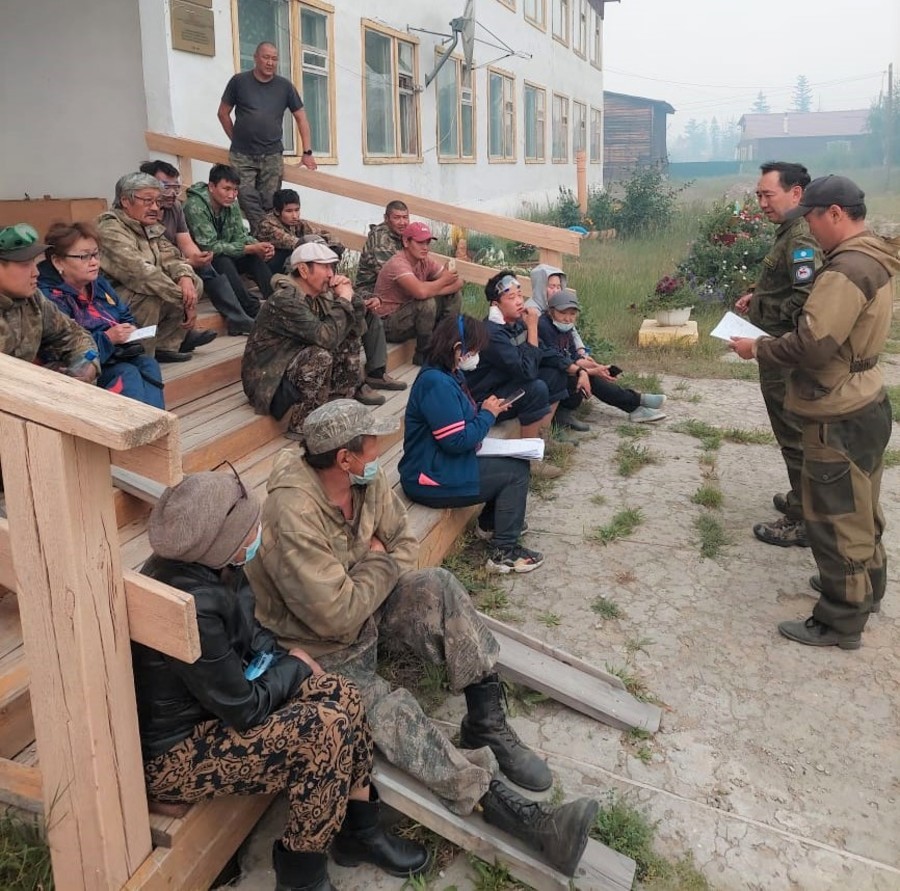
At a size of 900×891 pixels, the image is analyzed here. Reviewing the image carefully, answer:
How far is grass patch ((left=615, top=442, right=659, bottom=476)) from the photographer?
5.57 m

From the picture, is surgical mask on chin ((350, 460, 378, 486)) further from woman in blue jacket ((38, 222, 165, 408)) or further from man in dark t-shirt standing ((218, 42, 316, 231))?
man in dark t-shirt standing ((218, 42, 316, 231))

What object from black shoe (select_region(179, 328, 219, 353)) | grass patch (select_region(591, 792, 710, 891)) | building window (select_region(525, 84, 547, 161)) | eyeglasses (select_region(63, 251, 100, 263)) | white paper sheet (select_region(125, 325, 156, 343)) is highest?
building window (select_region(525, 84, 547, 161))

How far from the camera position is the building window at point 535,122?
65.5ft

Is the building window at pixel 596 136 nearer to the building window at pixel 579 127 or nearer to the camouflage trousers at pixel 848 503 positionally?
the building window at pixel 579 127

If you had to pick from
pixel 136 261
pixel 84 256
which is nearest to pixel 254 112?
pixel 136 261

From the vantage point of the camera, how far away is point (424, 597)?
285 cm

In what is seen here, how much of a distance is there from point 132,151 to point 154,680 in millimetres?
6150

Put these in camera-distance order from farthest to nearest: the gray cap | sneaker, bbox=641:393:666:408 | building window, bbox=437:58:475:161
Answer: building window, bbox=437:58:475:161, sneaker, bbox=641:393:666:408, the gray cap

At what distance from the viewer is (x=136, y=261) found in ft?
15.0

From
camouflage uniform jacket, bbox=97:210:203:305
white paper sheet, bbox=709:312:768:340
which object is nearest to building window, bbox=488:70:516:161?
camouflage uniform jacket, bbox=97:210:203:305

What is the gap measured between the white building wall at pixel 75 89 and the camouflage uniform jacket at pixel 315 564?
5.41m

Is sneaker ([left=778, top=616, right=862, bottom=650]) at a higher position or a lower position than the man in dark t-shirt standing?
lower

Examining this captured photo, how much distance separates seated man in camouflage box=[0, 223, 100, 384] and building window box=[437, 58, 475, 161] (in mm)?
11255

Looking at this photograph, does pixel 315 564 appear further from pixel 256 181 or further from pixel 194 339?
pixel 256 181
